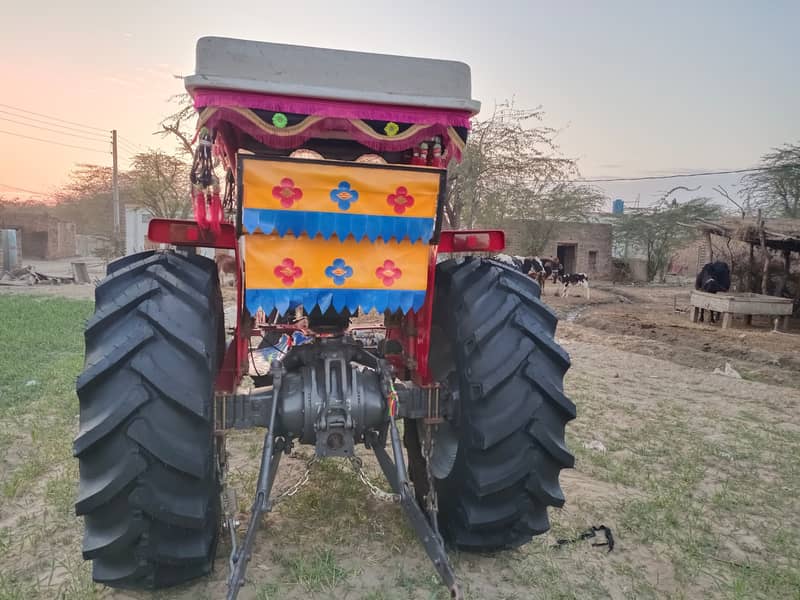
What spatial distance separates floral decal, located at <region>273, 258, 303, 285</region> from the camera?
243 centimetres

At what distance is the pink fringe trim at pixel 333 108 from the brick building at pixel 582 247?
2491cm

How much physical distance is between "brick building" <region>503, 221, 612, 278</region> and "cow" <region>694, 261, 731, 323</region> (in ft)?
39.5

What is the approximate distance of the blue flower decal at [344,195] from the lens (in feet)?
7.79

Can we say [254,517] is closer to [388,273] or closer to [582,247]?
[388,273]

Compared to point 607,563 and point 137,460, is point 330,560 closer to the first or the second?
point 137,460

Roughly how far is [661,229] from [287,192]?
1232 inches

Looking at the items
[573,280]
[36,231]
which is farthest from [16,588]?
[36,231]

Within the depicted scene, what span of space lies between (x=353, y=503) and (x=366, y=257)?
163 centimetres

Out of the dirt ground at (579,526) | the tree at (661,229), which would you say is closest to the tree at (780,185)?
the tree at (661,229)

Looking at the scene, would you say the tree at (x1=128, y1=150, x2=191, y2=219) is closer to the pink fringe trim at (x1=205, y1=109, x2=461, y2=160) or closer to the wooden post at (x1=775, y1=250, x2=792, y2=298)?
the wooden post at (x1=775, y1=250, x2=792, y2=298)

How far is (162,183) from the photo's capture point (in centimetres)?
2409

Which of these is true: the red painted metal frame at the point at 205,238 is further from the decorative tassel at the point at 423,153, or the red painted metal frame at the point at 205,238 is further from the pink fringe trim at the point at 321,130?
the decorative tassel at the point at 423,153

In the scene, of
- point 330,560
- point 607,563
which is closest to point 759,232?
point 607,563

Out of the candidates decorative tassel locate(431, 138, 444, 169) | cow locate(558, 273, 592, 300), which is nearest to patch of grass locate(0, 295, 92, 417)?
decorative tassel locate(431, 138, 444, 169)
